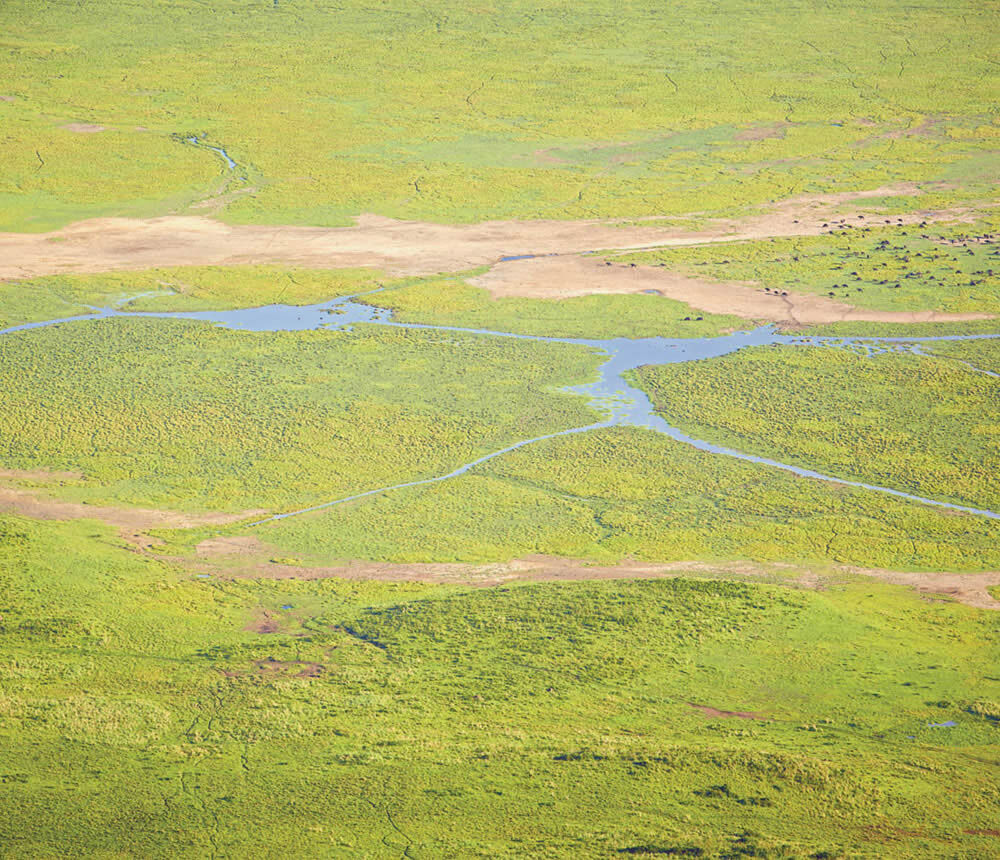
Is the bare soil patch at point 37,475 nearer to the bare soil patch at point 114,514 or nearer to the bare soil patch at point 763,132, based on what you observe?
the bare soil patch at point 114,514

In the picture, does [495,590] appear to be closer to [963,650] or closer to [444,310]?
[963,650]

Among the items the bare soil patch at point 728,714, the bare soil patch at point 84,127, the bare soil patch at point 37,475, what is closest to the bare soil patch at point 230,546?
the bare soil patch at point 37,475

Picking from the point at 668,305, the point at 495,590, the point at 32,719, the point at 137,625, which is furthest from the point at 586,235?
the point at 32,719

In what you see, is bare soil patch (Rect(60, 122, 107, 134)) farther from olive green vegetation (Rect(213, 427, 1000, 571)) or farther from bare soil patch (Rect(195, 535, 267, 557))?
bare soil patch (Rect(195, 535, 267, 557))

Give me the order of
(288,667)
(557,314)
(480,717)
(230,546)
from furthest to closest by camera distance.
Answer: (557,314), (230,546), (288,667), (480,717)

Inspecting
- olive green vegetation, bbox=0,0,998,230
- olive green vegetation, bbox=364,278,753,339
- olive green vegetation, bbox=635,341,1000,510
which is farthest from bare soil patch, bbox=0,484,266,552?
olive green vegetation, bbox=0,0,998,230

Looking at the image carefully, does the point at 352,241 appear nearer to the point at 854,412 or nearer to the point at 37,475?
the point at 37,475

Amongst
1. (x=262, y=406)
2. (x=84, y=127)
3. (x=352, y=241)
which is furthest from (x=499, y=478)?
(x=84, y=127)
